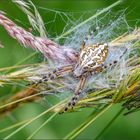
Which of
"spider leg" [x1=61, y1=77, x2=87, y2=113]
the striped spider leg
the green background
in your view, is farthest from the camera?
the green background

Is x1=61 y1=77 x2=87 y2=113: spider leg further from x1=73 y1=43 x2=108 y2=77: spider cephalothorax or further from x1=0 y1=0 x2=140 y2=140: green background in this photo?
x1=0 y1=0 x2=140 y2=140: green background

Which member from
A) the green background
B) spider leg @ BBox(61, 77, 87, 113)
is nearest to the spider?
spider leg @ BBox(61, 77, 87, 113)

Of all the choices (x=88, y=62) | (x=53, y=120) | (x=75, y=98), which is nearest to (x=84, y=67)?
(x=88, y=62)

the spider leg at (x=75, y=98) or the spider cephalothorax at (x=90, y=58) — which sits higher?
the spider cephalothorax at (x=90, y=58)

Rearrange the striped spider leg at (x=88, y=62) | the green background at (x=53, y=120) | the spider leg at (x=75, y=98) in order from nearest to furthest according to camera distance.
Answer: the spider leg at (x=75, y=98) < the striped spider leg at (x=88, y=62) < the green background at (x=53, y=120)

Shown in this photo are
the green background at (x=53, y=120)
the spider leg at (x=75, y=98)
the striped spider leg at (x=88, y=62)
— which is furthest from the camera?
the green background at (x=53, y=120)

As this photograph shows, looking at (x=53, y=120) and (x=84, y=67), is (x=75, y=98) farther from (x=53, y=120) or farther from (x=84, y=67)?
(x=53, y=120)

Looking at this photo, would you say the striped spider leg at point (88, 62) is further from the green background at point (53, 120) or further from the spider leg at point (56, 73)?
the green background at point (53, 120)

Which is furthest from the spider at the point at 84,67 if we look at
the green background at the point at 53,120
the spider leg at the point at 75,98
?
the green background at the point at 53,120
